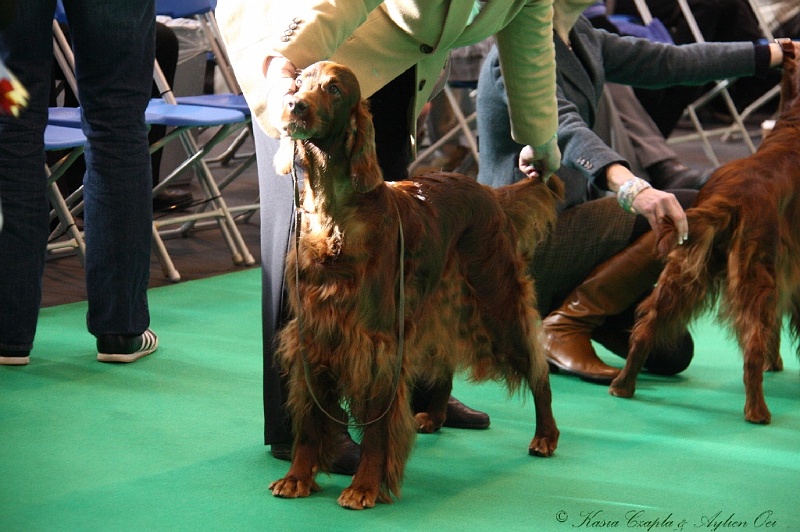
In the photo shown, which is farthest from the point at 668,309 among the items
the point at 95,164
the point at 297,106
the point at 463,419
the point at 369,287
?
the point at 95,164

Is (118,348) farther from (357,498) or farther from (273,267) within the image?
(357,498)

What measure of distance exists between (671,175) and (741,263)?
3.99 feet

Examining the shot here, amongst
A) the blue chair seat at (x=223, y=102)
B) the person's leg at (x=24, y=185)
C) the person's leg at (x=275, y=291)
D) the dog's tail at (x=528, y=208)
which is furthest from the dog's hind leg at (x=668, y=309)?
the blue chair seat at (x=223, y=102)

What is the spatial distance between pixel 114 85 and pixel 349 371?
133 centimetres

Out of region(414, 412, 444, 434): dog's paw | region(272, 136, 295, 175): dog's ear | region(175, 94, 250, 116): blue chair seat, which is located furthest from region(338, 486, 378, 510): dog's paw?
region(175, 94, 250, 116): blue chair seat

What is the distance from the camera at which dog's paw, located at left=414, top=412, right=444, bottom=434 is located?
2.54m

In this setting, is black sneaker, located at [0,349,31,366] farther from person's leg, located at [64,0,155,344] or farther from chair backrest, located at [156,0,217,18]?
chair backrest, located at [156,0,217,18]

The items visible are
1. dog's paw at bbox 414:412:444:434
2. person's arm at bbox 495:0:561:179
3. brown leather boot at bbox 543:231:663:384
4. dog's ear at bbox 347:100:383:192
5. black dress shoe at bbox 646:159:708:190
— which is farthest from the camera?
black dress shoe at bbox 646:159:708:190

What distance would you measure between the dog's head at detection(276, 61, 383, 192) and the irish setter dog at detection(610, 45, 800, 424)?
122cm

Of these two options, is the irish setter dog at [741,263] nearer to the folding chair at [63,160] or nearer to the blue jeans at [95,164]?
the blue jeans at [95,164]

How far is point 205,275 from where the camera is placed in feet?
14.3

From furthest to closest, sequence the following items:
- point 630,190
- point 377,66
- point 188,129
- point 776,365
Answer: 1. point 188,129
2. point 776,365
3. point 630,190
4. point 377,66

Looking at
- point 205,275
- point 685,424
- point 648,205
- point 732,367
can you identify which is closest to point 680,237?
point 648,205

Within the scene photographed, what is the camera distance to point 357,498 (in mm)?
2002
